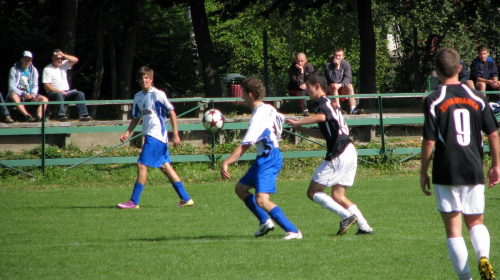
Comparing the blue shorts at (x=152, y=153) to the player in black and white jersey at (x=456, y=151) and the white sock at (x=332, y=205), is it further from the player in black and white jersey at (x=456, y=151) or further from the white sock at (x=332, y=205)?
the player in black and white jersey at (x=456, y=151)

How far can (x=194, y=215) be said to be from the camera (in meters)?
9.98

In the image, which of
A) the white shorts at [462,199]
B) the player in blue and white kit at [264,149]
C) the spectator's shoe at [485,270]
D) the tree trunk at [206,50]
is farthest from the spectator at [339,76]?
the spectator's shoe at [485,270]

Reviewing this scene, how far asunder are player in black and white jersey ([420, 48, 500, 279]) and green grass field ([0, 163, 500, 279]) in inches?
29.5

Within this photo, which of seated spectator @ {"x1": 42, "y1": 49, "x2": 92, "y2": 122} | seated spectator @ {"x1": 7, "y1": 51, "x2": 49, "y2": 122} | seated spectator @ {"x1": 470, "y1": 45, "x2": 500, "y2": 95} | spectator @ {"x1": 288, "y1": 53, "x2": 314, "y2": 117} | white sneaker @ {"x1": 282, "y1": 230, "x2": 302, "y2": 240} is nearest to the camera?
white sneaker @ {"x1": 282, "y1": 230, "x2": 302, "y2": 240}

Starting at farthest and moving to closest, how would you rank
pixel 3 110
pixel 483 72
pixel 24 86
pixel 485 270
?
pixel 483 72 < pixel 3 110 < pixel 24 86 < pixel 485 270

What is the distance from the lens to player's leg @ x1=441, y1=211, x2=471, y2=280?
509cm

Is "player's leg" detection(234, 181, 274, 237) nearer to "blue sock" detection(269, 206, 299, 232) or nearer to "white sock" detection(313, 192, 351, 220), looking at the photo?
"blue sock" detection(269, 206, 299, 232)

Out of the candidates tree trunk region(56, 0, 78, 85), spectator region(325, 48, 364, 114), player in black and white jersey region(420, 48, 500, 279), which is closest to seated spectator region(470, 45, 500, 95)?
spectator region(325, 48, 364, 114)

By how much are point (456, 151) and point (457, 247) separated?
2.26ft

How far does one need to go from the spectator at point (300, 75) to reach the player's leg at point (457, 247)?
37.6ft

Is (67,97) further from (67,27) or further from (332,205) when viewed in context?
(332,205)

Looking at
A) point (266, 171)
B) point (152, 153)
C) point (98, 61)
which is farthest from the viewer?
point (98, 61)

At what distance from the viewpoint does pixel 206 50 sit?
67.9 ft

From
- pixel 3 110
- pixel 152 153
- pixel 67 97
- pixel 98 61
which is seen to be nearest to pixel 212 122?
pixel 152 153
